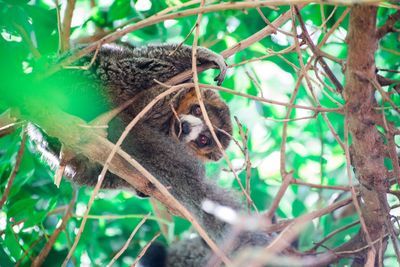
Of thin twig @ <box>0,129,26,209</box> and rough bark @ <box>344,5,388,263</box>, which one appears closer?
rough bark @ <box>344,5,388,263</box>

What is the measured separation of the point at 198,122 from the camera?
4688mm

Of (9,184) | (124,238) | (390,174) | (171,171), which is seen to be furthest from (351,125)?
(124,238)

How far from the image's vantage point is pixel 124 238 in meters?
5.72

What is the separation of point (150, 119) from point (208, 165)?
1001mm

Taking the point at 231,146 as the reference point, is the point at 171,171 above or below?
above

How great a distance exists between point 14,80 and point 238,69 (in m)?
3.01

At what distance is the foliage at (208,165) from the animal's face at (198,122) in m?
0.19

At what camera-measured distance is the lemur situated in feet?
12.5

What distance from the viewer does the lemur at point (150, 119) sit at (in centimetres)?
382

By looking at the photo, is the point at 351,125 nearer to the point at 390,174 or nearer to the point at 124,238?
the point at 390,174

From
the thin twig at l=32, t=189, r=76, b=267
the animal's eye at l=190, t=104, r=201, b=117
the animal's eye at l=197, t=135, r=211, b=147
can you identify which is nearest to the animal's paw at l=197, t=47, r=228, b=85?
the animal's eye at l=190, t=104, r=201, b=117

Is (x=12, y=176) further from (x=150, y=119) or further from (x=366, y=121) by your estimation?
(x=366, y=121)

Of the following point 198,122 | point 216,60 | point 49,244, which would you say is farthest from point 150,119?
point 49,244

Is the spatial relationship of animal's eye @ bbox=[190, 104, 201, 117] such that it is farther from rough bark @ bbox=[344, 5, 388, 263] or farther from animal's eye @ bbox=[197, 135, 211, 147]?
rough bark @ bbox=[344, 5, 388, 263]
